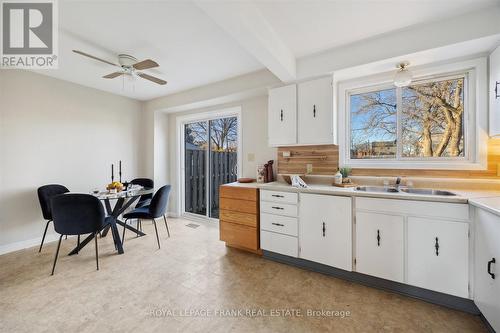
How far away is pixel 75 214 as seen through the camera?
2197mm

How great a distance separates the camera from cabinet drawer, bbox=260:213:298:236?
7.75ft

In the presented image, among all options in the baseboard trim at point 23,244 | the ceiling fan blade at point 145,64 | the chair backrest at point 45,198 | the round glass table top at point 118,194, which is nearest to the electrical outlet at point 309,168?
the ceiling fan blade at point 145,64

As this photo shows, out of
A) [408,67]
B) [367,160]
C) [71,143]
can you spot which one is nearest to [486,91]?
[408,67]

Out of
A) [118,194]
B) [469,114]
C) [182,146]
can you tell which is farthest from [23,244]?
[469,114]

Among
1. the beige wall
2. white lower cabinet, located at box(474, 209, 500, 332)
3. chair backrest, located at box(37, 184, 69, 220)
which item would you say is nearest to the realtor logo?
chair backrest, located at box(37, 184, 69, 220)

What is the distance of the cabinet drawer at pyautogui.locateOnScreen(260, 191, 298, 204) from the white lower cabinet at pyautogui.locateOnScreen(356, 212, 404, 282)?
0.67 meters

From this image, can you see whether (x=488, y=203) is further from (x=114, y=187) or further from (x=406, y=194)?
(x=114, y=187)

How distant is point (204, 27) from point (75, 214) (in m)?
2.35

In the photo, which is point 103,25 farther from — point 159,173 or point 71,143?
point 159,173

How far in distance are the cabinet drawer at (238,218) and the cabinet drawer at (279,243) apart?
176 millimetres

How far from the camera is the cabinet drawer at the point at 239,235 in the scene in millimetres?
2602

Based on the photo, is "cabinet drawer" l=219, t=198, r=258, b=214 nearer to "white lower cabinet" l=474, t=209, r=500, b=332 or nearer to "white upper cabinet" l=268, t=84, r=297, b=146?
"white upper cabinet" l=268, t=84, r=297, b=146

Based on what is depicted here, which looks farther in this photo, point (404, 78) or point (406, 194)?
point (404, 78)

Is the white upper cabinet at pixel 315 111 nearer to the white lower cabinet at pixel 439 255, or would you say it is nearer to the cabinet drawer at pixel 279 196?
the cabinet drawer at pixel 279 196
